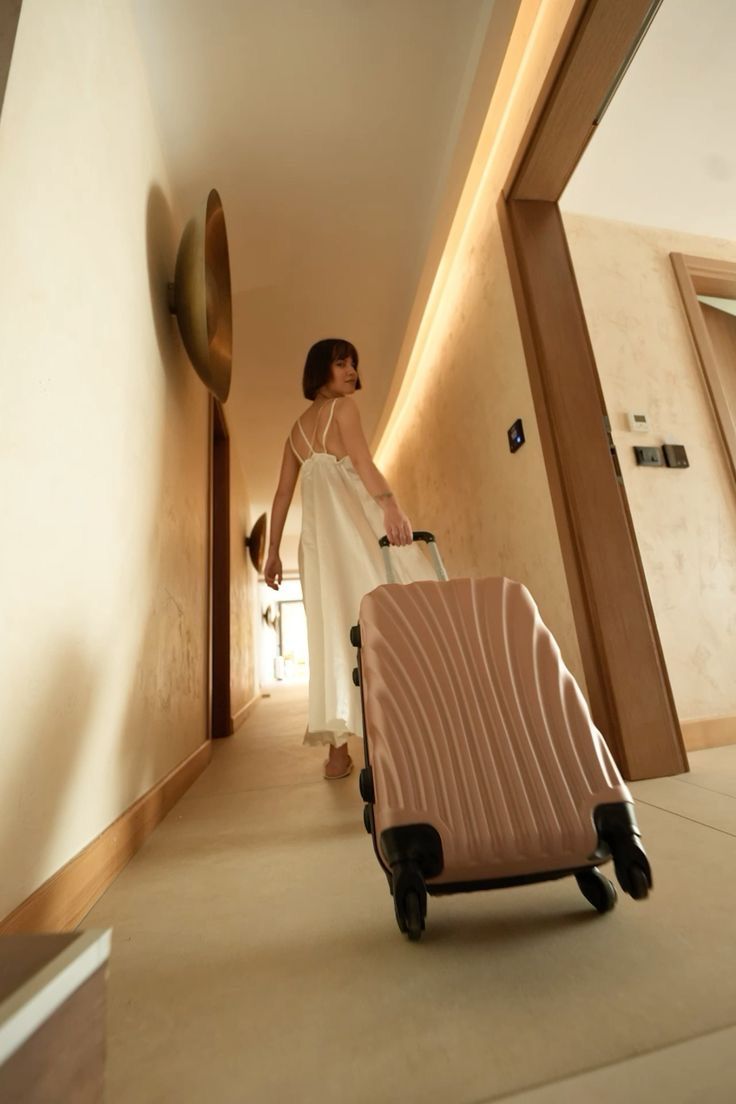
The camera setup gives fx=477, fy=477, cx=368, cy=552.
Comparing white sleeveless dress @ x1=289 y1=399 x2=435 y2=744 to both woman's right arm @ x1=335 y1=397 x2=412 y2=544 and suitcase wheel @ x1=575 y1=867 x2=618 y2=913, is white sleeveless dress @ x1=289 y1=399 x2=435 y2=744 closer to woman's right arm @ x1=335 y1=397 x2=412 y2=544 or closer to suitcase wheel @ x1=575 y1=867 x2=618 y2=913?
woman's right arm @ x1=335 y1=397 x2=412 y2=544

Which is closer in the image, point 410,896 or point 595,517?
point 410,896

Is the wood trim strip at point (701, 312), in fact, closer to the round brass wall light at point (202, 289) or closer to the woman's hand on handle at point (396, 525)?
the woman's hand on handle at point (396, 525)

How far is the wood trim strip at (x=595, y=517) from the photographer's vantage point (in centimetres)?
131

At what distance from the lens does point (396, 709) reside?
672 mm

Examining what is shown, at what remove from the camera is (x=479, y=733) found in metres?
0.65

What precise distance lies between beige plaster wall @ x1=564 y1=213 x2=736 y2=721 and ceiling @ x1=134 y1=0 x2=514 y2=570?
2.38ft

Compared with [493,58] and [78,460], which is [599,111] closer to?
[493,58]

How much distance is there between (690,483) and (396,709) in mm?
1656

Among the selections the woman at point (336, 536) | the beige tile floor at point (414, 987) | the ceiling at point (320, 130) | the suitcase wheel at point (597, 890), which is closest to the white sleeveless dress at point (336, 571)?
the woman at point (336, 536)

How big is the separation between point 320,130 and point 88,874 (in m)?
2.34

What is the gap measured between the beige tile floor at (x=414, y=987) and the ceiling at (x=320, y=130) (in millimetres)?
2254

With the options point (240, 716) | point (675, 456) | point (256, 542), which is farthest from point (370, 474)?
point (256, 542)

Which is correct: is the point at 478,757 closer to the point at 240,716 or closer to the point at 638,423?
the point at 638,423

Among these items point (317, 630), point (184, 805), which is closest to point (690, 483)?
point (317, 630)
